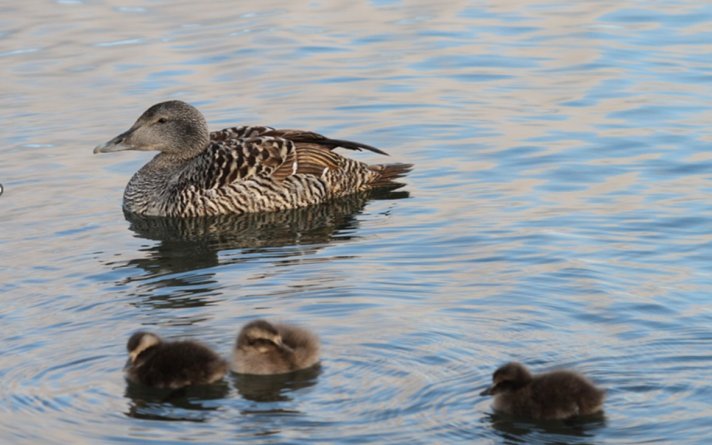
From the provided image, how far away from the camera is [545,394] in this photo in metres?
8.62

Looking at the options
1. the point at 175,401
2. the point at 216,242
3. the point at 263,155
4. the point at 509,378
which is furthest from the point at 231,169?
the point at 509,378

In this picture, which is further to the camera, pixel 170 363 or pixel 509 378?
pixel 170 363

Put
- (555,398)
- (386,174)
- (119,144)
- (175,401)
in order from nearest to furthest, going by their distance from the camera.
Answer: (555,398)
(175,401)
(119,144)
(386,174)

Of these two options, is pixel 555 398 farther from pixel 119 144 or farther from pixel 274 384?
pixel 119 144

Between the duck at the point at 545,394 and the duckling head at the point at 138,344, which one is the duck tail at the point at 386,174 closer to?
the duckling head at the point at 138,344

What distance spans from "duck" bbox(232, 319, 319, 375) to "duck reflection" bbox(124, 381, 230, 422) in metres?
0.22

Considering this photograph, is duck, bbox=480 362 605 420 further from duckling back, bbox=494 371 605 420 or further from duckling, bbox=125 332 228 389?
duckling, bbox=125 332 228 389

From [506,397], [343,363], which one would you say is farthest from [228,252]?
[506,397]

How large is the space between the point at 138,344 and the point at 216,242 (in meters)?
4.11

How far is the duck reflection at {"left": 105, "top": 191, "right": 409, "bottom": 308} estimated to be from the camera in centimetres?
1189

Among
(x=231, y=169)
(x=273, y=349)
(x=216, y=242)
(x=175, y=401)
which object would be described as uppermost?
(x=273, y=349)

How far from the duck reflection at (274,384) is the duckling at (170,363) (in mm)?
171

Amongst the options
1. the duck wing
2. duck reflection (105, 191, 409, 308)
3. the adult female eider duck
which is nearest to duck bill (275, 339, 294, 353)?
duck reflection (105, 191, 409, 308)

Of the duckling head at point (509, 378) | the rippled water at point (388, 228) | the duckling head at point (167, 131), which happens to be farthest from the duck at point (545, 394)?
the duckling head at point (167, 131)
